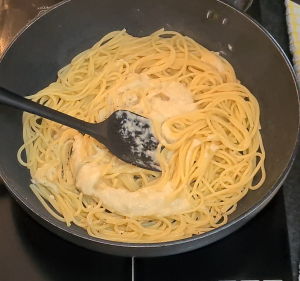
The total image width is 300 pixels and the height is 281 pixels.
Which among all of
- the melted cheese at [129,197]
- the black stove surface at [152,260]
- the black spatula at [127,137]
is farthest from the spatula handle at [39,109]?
the black stove surface at [152,260]

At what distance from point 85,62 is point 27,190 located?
53cm

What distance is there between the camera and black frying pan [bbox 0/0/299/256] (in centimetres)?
122

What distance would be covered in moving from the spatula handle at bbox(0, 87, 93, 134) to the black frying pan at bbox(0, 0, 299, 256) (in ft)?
0.53

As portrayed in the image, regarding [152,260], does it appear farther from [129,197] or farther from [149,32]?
[149,32]

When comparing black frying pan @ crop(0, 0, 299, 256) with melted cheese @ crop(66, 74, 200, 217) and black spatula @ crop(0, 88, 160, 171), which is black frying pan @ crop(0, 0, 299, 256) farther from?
black spatula @ crop(0, 88, 160, 171)

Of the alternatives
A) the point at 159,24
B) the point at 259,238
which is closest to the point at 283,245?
the point at 259,238

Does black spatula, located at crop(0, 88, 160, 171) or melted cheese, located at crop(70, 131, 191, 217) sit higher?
black spatula, located at crop(0, 88, 160, 171)

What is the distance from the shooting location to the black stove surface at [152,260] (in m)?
1.20

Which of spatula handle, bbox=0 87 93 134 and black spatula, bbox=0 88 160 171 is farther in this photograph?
black spatula, bbox=0 88 160 171

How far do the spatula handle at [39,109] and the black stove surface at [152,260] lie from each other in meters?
0.33

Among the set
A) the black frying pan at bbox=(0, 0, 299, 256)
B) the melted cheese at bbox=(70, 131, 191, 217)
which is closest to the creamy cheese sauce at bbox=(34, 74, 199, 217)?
the melted cheese at bbox=(70, 131, 191, 217)

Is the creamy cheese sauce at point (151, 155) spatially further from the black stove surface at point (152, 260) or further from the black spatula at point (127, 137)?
the black stove surface at point (152, 260)

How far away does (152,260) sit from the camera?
3.99ft

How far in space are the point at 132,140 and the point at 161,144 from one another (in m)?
0.09
